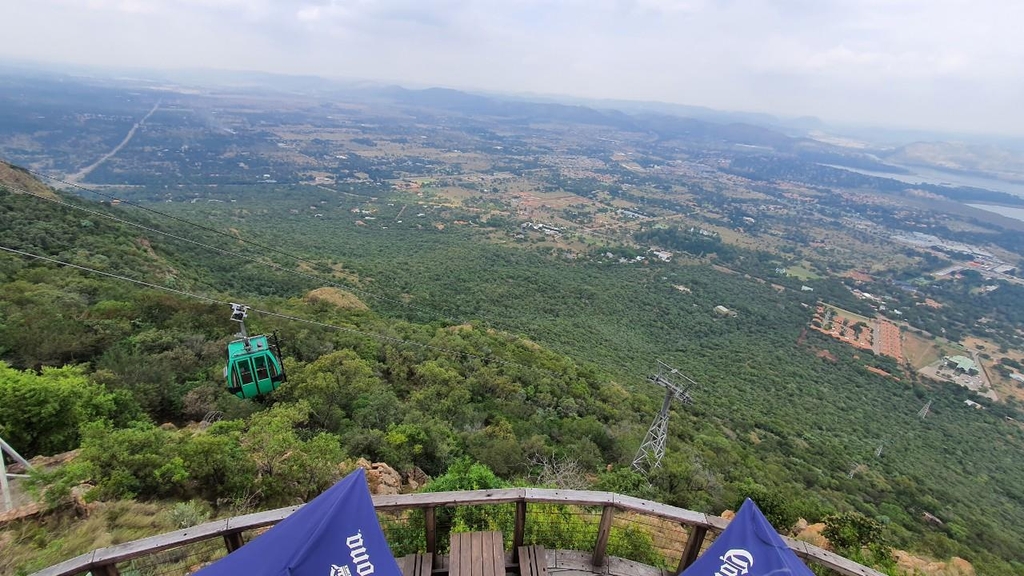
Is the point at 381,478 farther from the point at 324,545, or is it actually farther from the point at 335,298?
the point at 335,298

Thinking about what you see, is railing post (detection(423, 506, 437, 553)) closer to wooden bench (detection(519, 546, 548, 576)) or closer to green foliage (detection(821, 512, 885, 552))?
wooden bench (detection(519, 546, 548, 576))

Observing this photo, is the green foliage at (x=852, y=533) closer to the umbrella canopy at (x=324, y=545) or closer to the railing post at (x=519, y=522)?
the railing post at (x=519, y=522)

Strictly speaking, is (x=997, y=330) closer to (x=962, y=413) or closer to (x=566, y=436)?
(x=962, y=413)

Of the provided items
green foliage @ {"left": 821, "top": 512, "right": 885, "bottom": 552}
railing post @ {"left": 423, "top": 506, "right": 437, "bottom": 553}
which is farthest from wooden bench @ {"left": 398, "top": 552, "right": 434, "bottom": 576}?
green foliage @ {"left": 821, "top": 512, "right": 885, "bottom": 552}

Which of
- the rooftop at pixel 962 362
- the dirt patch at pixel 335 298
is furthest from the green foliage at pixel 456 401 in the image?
the rooftop at pixel 962 362

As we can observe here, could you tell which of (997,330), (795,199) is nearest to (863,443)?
(997,330)

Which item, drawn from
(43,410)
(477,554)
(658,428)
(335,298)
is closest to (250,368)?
(43,410)
